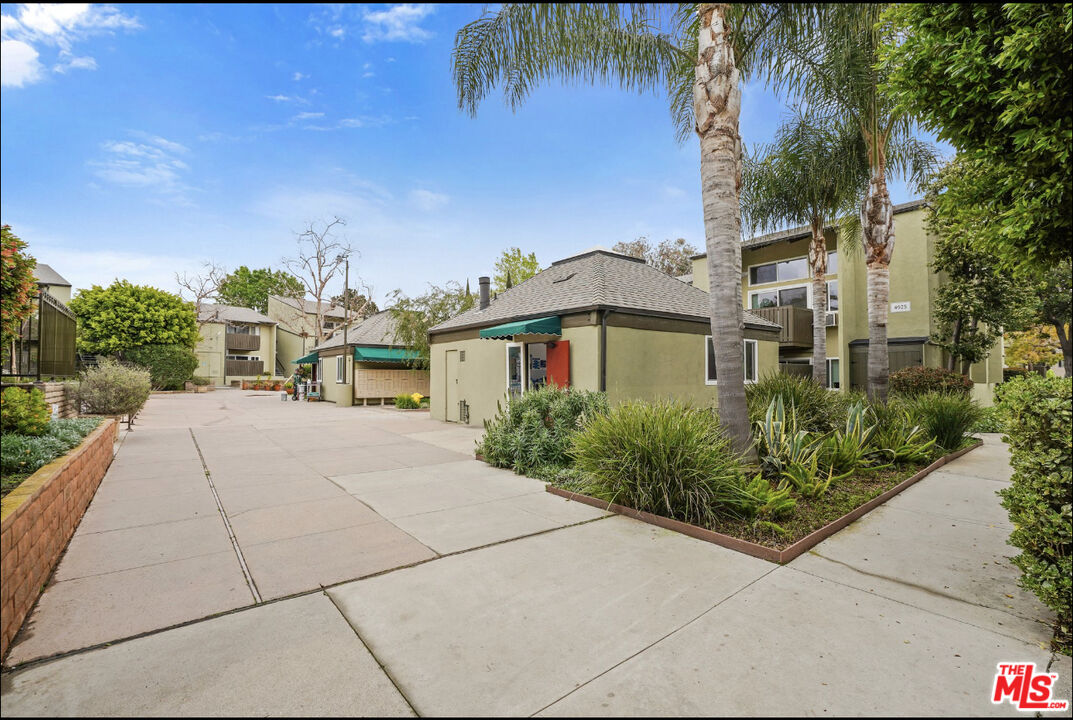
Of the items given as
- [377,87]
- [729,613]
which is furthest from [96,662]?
[377,87]

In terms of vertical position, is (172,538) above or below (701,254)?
below

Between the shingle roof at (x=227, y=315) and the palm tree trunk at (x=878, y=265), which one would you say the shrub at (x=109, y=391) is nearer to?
the palm tree trunk at (x=878, y=265)

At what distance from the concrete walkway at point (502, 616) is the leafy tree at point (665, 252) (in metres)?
30.3

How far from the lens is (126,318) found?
29.0 m

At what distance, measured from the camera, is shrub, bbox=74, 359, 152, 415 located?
441 inches

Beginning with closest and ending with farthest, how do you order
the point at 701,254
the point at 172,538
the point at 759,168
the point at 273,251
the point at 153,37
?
the point at 172,538
the point at 153,37
the point at 759,168
the point at 701,254
the point at 273,251

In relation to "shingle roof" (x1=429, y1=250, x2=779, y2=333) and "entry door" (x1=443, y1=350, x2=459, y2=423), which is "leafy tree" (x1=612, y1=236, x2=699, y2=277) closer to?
"shingle roof" (x1=429, y1=250, x2=779, y2=333)

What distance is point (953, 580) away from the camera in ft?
11.8

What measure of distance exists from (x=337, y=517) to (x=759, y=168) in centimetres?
1346

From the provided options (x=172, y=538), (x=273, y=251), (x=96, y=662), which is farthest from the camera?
(x=273, y=251)

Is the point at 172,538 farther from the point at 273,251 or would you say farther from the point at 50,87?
the point at 273,251

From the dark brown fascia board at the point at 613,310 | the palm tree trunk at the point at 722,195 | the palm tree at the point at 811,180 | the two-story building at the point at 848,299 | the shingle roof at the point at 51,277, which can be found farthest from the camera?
the shingle roof at the point at 51,277

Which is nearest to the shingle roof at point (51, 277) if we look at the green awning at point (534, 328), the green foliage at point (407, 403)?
the green foliage at point (407, 403)

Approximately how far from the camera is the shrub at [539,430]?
750cm
